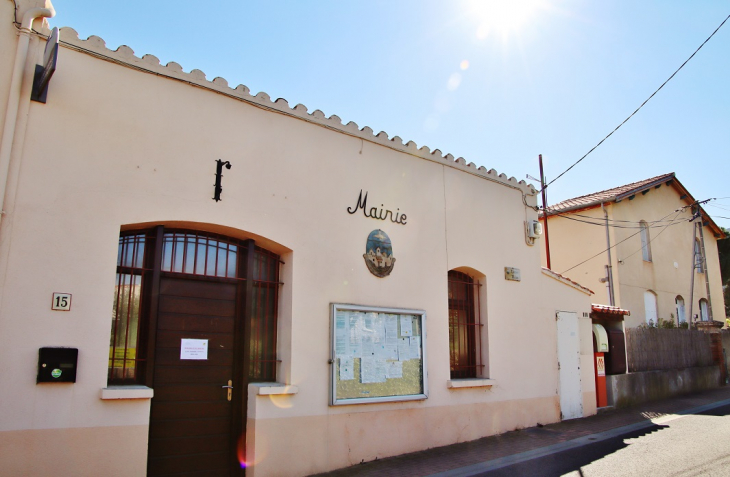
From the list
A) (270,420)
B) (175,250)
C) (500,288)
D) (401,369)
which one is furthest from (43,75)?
(500,288)

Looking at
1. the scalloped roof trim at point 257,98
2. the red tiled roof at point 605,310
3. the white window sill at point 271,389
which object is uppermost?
the scalloped roof trim at point 257,98

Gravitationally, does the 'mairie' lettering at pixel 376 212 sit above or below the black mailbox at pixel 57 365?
above

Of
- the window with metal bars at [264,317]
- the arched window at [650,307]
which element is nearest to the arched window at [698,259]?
the arched window at [650,307]

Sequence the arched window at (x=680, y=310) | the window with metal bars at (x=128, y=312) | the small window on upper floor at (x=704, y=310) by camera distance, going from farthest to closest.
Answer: the small window on upper floor at (x=704, y=310) → the arched window at (x=680, y=310) → the window with metal bars at (x=128, y=312)

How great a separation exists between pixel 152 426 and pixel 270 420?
129cm

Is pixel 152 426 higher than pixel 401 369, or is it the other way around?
pixel 401 369

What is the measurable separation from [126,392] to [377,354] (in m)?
3.38

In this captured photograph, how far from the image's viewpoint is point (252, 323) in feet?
22.4

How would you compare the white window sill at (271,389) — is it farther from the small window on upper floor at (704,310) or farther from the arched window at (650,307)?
the small window on upper floor at (704,310)

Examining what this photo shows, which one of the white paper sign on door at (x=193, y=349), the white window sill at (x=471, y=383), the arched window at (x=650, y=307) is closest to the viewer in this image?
the white paper sign on door at (x=193, y=349)

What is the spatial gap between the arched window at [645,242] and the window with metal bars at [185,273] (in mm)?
16311

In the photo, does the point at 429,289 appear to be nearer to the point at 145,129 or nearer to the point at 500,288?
the point at 500,288

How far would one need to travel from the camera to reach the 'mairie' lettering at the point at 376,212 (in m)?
7.92

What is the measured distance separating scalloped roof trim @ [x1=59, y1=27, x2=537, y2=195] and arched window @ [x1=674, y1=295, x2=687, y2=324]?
14.4m
